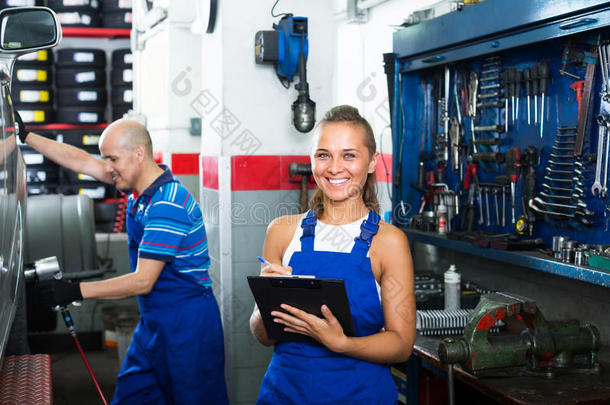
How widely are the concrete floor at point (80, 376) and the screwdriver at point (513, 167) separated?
98.0 inches

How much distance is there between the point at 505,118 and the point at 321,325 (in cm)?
181

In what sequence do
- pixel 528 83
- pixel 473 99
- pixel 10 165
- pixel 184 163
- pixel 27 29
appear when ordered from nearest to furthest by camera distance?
pixel 10 165
pixel 27 29
pixel 528 83
pixel 473 99
pixel 184 163

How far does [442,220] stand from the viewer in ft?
10.6

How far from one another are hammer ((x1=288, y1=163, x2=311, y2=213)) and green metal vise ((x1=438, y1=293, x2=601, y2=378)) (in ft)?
4.82

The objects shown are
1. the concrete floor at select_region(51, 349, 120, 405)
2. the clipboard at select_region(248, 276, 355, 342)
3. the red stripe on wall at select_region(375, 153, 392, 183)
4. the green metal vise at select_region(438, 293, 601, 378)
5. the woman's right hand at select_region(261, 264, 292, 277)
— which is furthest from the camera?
the red stripe on wall at select_region(375, 153, 392, 183)

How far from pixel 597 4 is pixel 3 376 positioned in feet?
7.07

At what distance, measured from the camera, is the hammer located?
3467 millimetres

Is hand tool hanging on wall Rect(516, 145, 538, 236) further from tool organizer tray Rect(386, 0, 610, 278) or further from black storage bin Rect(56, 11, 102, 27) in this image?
black storage bin Rect(56, 11, 102, 27)

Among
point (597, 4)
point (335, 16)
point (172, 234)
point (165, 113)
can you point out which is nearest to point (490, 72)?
point (597, 4)

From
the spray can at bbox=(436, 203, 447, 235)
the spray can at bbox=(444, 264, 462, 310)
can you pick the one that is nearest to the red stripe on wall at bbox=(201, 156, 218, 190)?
the spray can at bbox=(436, 203, 447, 235)

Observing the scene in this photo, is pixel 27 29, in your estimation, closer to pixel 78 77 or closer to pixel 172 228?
pixel 172 228

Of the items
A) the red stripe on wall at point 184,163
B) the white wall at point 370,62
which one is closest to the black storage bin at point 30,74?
the red stripe on wall at point 184,163

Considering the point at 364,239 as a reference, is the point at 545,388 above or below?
below

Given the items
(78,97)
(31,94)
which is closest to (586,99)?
(78,97)
